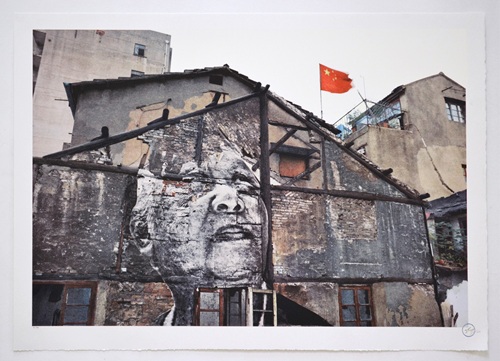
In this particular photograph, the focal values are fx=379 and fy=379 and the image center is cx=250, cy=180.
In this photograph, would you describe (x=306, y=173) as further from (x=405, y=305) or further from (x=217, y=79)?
(x=405, y=305)

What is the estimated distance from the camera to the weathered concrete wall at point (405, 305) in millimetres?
2681

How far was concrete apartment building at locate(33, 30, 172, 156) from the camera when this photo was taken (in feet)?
8.55

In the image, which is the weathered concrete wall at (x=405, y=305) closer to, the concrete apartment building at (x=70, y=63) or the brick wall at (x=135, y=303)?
the brick wall at (x=135, y=303)

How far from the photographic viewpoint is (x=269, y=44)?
278cm

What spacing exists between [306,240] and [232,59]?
4.71 feet

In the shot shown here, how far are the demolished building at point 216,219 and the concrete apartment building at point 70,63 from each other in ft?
0.24

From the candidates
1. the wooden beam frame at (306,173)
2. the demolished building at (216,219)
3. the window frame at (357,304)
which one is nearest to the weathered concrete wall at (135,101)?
the demolished building at (216,219)

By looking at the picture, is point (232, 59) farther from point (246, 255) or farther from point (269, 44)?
point (246, 255)

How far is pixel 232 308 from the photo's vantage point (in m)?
2.62

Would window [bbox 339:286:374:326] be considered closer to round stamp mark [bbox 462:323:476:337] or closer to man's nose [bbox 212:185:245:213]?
round stamp mark [bbox 462:323:476:337]

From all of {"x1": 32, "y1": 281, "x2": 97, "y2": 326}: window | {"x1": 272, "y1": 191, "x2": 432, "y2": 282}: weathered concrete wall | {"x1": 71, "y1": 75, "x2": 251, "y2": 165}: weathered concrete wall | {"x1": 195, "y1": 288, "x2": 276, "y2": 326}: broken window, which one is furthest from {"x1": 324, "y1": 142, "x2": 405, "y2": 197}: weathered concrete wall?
{"x1": 32, "y1": 281, "x2": 97, "y2": 326}: window

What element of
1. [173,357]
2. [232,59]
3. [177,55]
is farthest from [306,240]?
[177,55]

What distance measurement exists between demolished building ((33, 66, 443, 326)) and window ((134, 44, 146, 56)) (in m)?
0.20

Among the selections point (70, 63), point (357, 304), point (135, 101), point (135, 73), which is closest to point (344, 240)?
point (357, 304)
